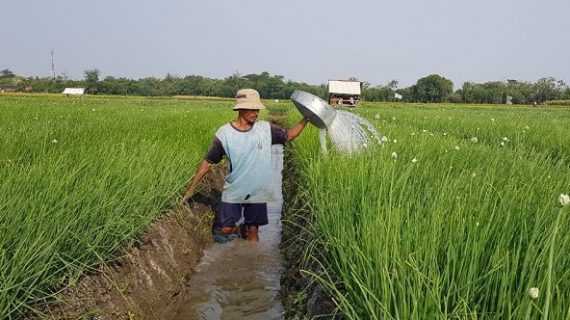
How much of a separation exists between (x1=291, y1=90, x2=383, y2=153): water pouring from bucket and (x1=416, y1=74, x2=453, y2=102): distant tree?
68708 mm

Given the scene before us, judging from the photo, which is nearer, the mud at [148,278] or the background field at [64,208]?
the background field at [64,208]

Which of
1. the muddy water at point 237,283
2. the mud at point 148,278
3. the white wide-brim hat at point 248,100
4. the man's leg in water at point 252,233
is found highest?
the white wide-brim hat at point 248,100

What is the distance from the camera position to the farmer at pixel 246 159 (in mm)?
4266

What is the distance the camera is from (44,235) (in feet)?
7.46

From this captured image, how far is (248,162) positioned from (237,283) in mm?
1154

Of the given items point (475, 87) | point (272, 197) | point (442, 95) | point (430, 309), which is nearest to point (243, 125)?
point (272, 197)

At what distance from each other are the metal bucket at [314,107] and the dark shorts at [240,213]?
1.04 meters

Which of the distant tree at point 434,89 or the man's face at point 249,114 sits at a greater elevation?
the distant tree at point 434,89

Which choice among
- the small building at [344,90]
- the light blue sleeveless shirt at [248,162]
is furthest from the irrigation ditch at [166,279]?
the small building at [344,90]

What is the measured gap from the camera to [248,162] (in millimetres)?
4391

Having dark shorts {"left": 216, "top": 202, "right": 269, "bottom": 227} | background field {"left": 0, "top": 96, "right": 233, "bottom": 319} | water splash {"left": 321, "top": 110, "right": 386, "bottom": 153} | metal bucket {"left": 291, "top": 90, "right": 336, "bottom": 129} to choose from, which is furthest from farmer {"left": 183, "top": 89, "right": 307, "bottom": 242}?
background field {"left": 0, "top": 96, "right": 233, "bottom": 319}

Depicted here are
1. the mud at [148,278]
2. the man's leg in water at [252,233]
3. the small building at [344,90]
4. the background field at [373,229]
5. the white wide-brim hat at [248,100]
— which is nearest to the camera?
the background field at [373,229]

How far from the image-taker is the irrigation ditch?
233 centimetres

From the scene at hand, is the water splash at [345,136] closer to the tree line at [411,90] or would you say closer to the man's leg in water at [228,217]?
the man's leg in water at [228,217]
